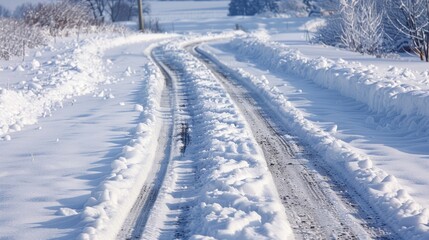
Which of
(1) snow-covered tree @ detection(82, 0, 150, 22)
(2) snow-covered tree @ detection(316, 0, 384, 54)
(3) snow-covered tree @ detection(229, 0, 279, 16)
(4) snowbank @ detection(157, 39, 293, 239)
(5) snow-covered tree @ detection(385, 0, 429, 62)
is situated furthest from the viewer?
(3) snow-covered tree @ detection(229, 0, 279, 16)

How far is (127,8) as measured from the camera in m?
80.9

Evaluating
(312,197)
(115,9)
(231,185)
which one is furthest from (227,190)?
(115,9)

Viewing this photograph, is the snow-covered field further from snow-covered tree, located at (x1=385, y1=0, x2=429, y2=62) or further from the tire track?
snow-covered tree, located at (x1=385, y1=0, x2=429, y2=62)

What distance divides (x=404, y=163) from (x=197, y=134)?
11.8 feet

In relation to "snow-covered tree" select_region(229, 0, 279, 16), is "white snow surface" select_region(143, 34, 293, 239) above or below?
below

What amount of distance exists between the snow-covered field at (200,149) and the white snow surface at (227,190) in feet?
0.07

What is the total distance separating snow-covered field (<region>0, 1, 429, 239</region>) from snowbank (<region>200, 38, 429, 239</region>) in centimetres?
2

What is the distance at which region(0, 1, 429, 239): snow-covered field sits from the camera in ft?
19.7

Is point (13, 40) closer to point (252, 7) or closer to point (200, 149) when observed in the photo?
point (200, 149)

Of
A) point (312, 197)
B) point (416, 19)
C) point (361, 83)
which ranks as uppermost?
point (416, 19)

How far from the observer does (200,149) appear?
8.92 metres

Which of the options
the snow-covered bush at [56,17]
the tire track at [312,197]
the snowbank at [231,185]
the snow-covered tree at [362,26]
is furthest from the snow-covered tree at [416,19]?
the snow-covered bush at [56,17]

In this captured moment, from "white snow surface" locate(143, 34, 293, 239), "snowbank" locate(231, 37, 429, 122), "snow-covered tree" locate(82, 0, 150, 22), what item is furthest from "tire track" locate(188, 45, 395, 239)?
"snow-covered tree" locate(82, 0, 150, 22)

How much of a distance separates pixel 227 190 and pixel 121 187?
4.37 feet
